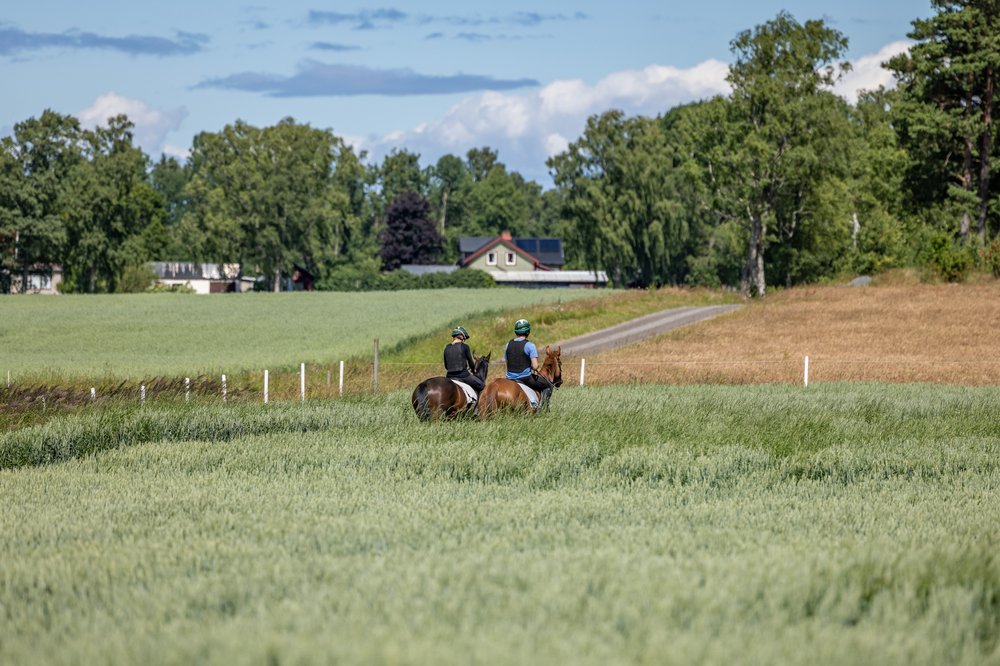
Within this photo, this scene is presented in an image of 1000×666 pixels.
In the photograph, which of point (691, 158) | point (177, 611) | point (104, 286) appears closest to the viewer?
point (177, 611)

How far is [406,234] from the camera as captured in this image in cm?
14338

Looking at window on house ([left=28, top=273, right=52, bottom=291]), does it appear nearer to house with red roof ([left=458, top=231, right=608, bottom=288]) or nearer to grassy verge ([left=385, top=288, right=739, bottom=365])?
house with red roof ([left=458, top=231, right=608, bottom=288])

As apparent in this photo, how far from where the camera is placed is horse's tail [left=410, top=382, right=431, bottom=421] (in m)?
19.0

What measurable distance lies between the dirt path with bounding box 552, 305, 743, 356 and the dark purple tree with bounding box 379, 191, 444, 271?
252ft

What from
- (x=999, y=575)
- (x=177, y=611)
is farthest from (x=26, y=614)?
(x=999, y=575)

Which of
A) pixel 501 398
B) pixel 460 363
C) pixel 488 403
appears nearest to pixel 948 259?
pixel 460 363

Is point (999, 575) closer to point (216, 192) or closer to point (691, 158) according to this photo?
point (691, 158)

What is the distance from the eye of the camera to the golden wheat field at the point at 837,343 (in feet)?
123

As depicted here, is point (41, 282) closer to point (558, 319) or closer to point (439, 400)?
point (558, 319)

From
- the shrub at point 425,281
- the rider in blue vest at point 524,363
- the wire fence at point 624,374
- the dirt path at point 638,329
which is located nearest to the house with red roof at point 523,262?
the shrub at point 425,281

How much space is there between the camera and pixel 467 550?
31.4 feet

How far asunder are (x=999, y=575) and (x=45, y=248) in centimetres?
10326

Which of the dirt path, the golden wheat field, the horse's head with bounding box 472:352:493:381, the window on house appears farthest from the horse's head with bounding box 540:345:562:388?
the window on house

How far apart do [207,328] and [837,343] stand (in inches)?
1284
